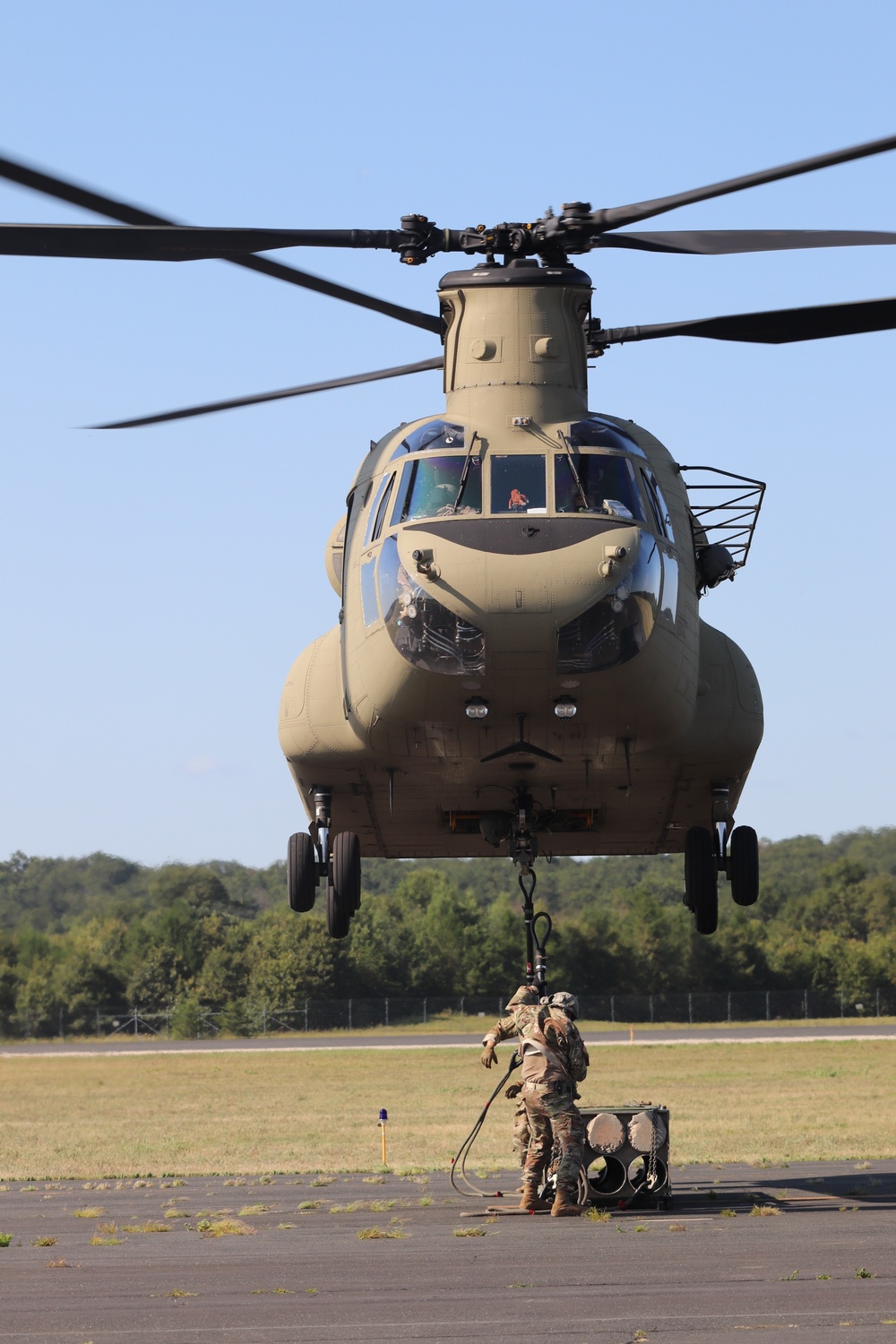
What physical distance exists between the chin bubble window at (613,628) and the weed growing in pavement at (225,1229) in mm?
5278

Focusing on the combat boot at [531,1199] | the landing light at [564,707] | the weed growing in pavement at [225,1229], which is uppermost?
the landing light at [564,707]

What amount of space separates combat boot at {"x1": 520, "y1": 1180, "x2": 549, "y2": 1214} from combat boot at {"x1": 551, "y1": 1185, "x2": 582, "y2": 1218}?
318 mm

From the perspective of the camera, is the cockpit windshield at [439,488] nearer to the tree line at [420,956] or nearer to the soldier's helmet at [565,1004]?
the soldier's helmet at [565,1004]

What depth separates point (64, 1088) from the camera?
4612 cm

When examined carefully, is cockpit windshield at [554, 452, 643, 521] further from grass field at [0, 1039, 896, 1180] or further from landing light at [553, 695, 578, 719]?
grass field at [0, 1039, 896, 1180]

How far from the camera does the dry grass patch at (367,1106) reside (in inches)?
957

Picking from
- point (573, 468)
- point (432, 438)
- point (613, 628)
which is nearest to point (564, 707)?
→ point (613, 628)

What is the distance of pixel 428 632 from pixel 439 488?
1422 mm

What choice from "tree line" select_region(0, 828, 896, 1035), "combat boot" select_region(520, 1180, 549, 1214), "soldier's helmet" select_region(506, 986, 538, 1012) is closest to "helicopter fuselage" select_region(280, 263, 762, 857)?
"soldier's helmet" select_region(506, 986, 538, 1012)

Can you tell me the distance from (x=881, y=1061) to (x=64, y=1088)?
22.4 metres

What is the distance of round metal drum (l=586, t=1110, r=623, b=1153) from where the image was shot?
15.1 meters

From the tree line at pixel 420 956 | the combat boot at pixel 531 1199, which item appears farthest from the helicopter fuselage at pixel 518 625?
the tree line at pixel 420 956

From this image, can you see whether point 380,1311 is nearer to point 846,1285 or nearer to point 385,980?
point 846,1285

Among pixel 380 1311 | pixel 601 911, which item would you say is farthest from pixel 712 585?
pixel 601 911
